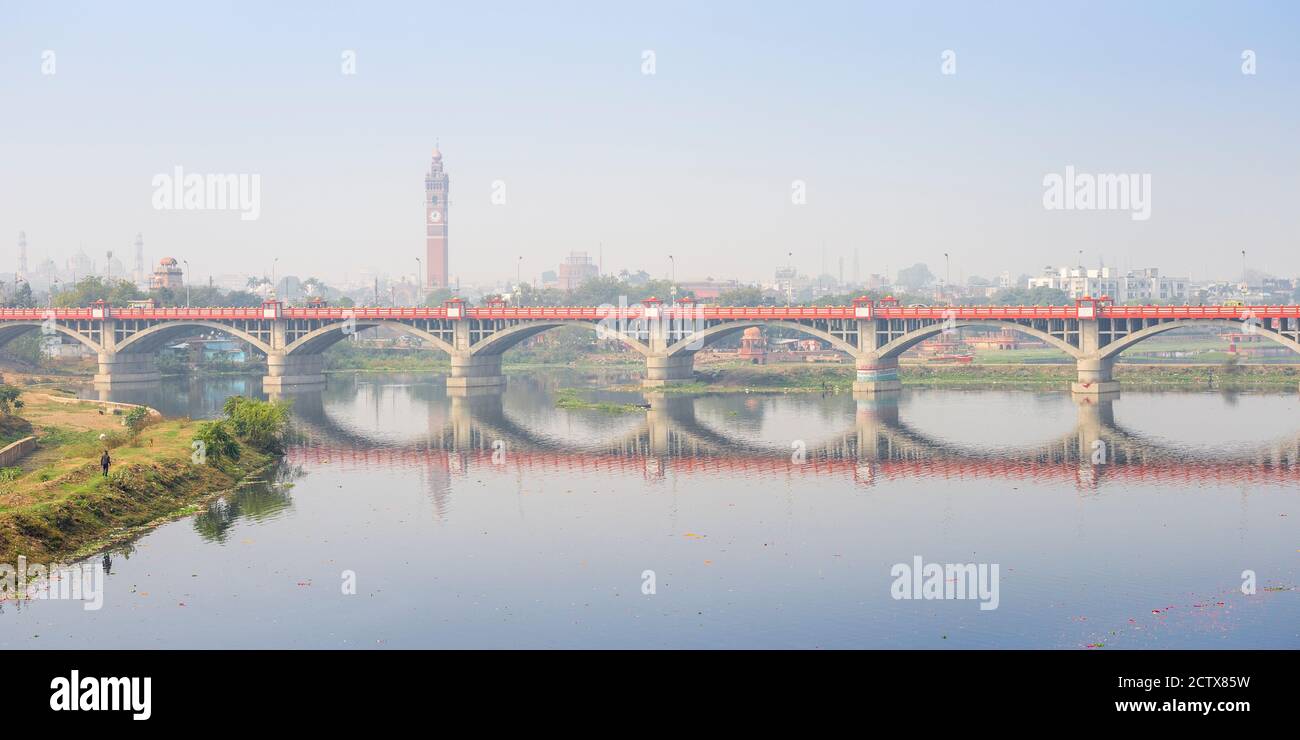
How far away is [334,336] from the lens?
440 feet

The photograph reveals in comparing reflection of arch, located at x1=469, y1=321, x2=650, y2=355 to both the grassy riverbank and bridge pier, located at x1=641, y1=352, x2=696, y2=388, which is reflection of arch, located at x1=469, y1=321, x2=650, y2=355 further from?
the grassy riverbank

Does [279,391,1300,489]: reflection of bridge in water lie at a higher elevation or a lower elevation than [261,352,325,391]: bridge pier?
lower

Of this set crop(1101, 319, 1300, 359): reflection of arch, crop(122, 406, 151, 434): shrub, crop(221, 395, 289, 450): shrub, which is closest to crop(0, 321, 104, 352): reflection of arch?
crop(122, 406, 151, 434): shrub

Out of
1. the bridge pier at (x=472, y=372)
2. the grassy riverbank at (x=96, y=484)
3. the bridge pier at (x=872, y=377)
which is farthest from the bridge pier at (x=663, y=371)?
the grassy riverbank at (x=96, y=484)

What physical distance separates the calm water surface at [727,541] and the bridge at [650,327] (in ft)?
60.8

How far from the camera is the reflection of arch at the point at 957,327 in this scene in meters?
107

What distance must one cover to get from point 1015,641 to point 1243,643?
5.96 m

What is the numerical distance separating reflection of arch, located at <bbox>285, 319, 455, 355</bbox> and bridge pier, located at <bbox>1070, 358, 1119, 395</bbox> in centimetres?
→ 5806

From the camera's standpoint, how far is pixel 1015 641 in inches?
Answer: 1364

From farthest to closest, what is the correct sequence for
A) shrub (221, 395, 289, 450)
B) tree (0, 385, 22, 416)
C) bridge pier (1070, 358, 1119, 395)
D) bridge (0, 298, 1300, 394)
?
bridge pier (1070, 358, 1119, 395) < bridge (0, 298, 1300, 394) < tree (0, 385, 22, 416) < shrub (221, 395, 289, 450)

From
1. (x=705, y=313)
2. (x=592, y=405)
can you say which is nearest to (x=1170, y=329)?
(x=705, y=313)

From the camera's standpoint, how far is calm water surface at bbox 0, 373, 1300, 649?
3619 centimetres

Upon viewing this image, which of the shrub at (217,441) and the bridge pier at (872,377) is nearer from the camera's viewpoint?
Answer: the shrub at (217,441)

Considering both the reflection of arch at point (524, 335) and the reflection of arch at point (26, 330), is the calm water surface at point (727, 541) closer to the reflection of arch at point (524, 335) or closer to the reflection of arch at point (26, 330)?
the reflection of arch at point (524, 335)
